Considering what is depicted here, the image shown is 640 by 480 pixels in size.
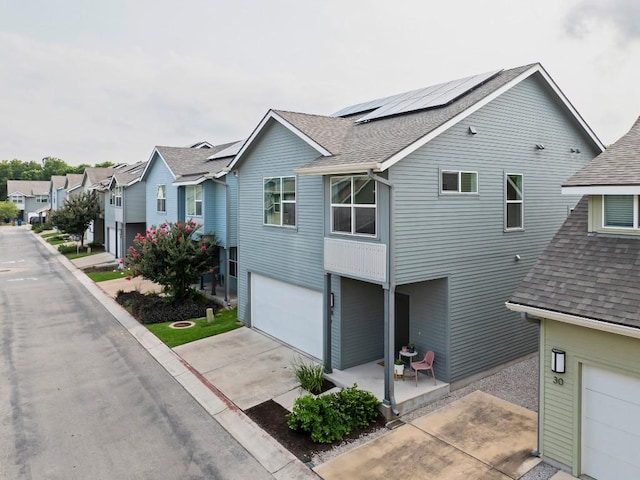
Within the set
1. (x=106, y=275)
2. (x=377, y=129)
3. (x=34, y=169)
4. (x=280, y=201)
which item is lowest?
(x=106, y=275)

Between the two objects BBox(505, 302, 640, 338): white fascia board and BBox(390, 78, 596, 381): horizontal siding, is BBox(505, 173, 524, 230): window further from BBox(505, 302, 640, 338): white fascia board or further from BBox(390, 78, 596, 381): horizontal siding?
BBox(505, 302, 640, 338): white fascia board

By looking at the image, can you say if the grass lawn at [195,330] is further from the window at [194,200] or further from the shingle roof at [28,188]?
the shingle roof at [28,188]

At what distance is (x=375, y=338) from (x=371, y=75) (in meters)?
15.7

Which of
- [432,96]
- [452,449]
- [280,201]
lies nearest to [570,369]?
[452,449]

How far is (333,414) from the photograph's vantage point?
929cm

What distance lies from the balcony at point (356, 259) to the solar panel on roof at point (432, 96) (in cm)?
478

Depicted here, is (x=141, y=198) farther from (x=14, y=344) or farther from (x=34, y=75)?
(x=14, y=344)

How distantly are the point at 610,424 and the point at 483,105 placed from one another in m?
8.07

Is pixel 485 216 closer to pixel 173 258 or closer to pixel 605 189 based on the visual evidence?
pixel 605 189

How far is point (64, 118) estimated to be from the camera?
35.7m

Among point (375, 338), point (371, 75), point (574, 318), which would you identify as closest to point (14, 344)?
point (375, 338)

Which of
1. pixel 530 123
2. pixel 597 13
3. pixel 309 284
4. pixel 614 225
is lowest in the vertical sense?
pixel 309 284

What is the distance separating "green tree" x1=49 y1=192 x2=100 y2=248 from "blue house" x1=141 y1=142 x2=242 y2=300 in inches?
507

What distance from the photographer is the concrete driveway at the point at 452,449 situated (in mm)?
7824
